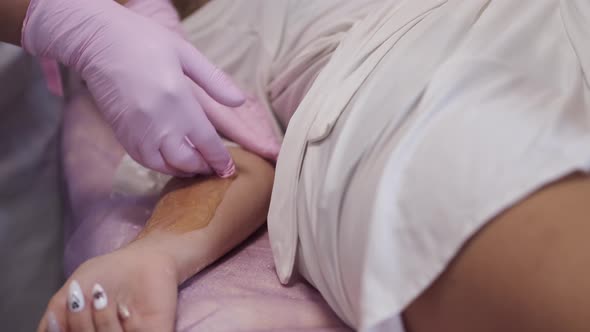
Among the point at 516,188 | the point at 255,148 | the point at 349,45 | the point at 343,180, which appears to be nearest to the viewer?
the point at 516,188

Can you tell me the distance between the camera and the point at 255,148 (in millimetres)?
882

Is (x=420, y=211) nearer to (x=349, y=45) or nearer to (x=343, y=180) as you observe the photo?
(x=343, y=180)

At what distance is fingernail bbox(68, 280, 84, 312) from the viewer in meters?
0.61

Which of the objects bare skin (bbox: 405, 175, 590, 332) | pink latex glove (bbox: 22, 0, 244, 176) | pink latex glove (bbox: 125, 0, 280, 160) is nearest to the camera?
bare skin (bbox: 405, 175, 590, 332)

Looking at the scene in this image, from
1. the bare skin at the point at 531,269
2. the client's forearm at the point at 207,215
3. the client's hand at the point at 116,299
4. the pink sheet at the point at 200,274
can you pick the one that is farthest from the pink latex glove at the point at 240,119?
the bare skin at the point at 531,269

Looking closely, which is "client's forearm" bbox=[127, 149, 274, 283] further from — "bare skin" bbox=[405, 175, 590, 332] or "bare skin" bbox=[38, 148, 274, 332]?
"bare skin" bbox=[405, 175, 590, 332]

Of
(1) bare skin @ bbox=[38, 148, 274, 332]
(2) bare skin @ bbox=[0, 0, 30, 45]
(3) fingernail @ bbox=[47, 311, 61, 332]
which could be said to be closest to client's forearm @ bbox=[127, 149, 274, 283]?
(1) bare skin @ bbox=[38, 148, 274, 332]

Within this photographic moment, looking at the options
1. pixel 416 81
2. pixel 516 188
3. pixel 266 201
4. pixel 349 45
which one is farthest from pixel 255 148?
pixel 516 188

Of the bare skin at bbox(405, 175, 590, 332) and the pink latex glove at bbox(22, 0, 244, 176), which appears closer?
the bare skin at bbox(405, 175, 590, 332)

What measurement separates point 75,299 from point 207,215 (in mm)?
203

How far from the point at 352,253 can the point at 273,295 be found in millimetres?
170

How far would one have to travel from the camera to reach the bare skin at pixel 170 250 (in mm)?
613

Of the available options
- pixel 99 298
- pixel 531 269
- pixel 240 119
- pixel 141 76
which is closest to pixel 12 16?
pixel 141 76

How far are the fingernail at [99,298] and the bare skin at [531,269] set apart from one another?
1.15 ft
